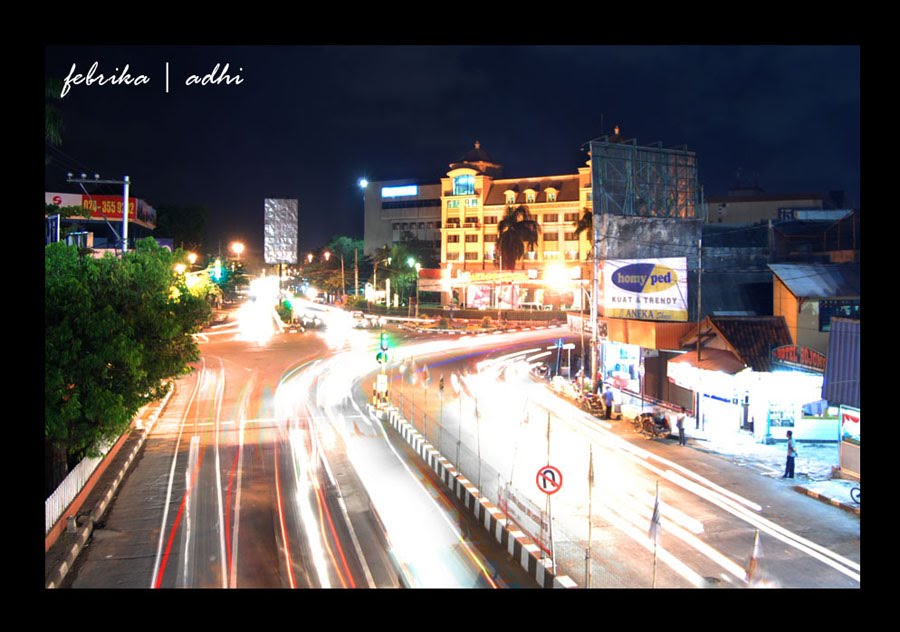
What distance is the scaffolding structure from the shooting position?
1246 inches

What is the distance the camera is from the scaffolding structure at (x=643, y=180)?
31.6m

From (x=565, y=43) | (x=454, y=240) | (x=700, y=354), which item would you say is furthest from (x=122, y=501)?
(x=454, y=240)

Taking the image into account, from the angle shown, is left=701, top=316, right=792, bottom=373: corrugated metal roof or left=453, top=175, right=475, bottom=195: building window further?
left=453, top=175, right=475, bottom=195: building window

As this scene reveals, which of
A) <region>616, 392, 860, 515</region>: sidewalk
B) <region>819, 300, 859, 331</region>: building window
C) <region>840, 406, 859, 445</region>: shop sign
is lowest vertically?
<region>616, 392, 860, 515</region>: sidewalk

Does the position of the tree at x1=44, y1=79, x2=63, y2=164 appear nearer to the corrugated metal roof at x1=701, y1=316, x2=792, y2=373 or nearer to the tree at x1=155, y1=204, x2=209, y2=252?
the corrugated metal roof at x1=701, y1=316, x2=792, y2=373

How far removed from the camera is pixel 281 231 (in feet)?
217

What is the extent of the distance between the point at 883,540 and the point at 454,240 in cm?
8344

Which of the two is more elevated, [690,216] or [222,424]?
[690,216]

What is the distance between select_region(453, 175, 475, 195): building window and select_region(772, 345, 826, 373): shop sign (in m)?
68.2

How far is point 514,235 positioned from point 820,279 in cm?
5741

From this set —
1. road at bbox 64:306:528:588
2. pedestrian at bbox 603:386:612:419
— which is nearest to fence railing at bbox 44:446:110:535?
road at bbox 64:306:528:588

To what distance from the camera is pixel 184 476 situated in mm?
18312

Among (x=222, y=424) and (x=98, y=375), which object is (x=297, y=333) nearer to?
(x=222, y=424)

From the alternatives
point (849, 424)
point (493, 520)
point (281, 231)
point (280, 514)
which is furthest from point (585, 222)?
point (280, 514)
